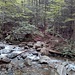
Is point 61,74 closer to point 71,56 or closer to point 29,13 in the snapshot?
point 71,56

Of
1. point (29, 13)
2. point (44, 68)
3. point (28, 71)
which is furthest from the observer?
point (29, 13)

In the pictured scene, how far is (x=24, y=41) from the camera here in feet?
55.2

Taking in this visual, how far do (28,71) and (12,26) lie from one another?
1294 centimetres

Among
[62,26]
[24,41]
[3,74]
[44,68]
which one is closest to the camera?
[3,74]

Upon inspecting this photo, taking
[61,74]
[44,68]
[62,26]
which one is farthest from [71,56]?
[62,26]

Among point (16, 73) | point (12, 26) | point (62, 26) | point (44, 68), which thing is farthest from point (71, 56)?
point (12, 26)

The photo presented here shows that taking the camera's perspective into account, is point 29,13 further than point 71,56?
Yes

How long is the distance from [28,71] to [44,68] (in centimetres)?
107

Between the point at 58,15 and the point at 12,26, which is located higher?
the point at 58,15

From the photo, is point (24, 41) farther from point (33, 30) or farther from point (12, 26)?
point (12, 26)

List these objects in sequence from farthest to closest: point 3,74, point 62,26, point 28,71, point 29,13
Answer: point 29,13
point 62,26
point 28,71
point 3,74

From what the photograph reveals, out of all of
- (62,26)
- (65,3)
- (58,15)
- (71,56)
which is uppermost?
(65,3)

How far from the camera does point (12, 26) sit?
20531 mm

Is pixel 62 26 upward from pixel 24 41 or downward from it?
upward
